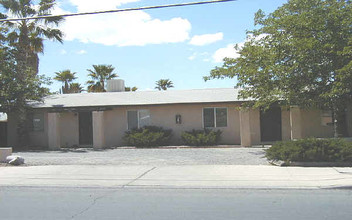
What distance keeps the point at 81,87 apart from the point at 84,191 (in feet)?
109

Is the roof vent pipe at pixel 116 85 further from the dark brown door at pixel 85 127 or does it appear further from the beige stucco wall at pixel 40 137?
the beige stucco wall at pixel 40 137

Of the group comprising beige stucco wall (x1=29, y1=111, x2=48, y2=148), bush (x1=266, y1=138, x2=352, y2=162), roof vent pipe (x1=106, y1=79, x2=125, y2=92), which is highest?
roof vent pipe (x1=106, y1=79, x2=125, y2=92)

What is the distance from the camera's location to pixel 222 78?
1589 cm

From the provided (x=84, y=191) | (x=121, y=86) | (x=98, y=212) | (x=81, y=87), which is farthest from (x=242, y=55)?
(x=81, y=87)

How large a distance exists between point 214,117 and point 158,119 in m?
3.16

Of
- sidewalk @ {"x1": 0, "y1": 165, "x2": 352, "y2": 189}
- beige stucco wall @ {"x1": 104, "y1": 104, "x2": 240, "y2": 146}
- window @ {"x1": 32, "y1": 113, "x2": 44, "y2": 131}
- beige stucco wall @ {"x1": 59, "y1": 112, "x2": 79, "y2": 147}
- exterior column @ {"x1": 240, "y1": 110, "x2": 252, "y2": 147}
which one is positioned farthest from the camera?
window @ {"x1": 32, "y1": 113, "x2": 44, "y2": 131}

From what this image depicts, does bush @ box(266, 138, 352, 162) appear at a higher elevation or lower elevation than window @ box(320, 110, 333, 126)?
lower

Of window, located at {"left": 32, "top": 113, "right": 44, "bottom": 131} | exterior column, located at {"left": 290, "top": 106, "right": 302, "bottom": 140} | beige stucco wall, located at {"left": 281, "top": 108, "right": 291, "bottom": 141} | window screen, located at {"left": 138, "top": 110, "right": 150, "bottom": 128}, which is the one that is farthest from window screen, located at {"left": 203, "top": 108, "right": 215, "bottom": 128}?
window, located at {"left": 32, "top": 113, "right": 44, "bottom": 131}

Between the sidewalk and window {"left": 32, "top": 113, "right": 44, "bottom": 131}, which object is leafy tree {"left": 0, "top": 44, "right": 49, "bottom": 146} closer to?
window {"left": 32, "top": 113, "right": 44, "bottom": 131}

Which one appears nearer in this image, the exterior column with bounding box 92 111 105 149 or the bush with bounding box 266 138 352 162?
the bush with bounding box 266 138 352 162

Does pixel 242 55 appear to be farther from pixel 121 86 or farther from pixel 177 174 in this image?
pixel 121 86

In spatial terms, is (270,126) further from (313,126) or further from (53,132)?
(53,132)

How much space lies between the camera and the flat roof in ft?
66.6

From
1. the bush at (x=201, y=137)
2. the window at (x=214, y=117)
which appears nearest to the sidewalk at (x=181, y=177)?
the bush at (x=201, y=137)
